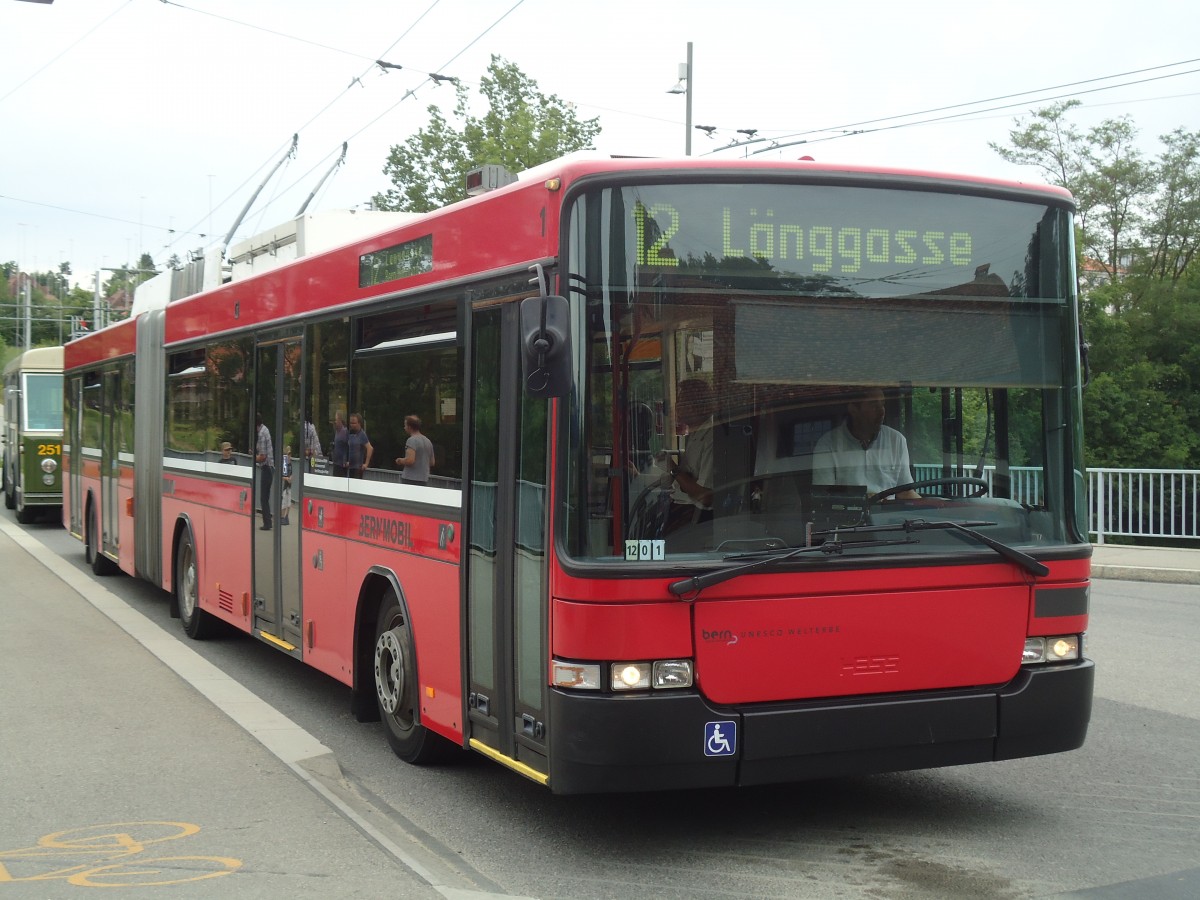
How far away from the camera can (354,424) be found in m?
7.70

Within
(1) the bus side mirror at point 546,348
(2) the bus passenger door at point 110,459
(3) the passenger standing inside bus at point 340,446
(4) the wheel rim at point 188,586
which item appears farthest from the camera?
(2) the bus passenger door at point 110,459

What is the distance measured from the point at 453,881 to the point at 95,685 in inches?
202

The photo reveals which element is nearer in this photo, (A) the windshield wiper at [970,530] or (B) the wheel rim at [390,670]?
(A) the windshield wiper at [970,530]

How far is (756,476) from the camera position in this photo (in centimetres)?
533

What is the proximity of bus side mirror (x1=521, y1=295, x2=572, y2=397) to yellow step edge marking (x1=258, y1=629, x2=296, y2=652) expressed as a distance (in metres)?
4.39

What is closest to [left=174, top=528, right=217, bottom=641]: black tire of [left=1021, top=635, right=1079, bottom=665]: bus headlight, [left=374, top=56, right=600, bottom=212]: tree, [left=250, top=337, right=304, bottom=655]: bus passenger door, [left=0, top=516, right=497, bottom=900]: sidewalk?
[left=0, top=516, right=497, bottom=900]: sidewalk

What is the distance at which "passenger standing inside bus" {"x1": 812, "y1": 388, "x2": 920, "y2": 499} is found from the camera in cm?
539

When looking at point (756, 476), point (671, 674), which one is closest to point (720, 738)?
point (671, 674)

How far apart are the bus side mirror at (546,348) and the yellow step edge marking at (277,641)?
4.39 meters

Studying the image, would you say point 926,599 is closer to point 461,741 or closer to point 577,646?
point 577,646

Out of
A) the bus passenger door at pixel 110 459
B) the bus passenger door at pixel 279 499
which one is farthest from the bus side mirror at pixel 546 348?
the bus passenger door at pixel 110 459

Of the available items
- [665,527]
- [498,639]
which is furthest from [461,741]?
[665,527]

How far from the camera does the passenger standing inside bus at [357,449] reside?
7.53 m

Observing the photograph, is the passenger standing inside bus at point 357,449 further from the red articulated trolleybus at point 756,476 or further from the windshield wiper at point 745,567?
the windshield wiper at point 745,567
